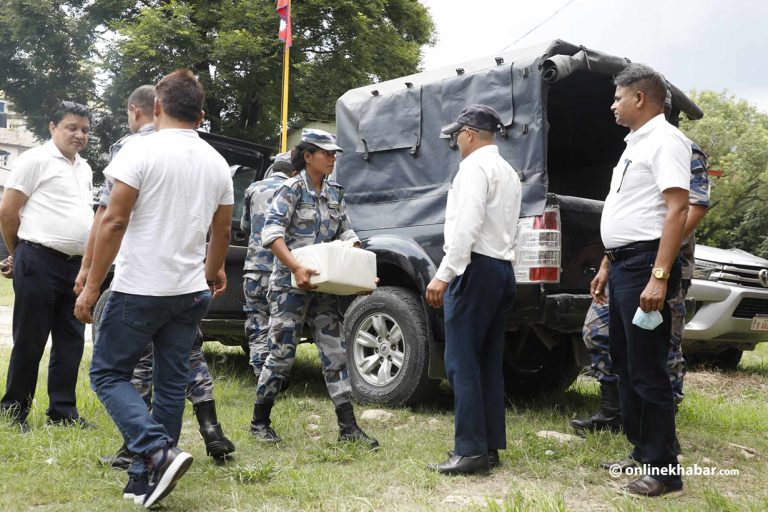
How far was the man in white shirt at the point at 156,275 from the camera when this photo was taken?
11.0ft

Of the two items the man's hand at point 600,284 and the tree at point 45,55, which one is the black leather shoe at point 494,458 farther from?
the tree at point 45,55

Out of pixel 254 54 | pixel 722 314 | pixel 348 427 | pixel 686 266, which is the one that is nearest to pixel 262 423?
pixel 348 427

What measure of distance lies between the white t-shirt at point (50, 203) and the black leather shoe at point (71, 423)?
1.02 metres

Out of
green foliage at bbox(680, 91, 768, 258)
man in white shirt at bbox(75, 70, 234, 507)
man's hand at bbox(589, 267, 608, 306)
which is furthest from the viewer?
green foliage at bbox(680, 91, 768, 258)

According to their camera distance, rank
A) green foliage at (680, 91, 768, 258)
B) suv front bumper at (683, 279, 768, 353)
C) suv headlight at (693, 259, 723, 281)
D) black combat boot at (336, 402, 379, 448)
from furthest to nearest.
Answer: green foliage at (680, 91, 768, 258) < suv headlight at (693, 259, 723, 281) < suv front bumper at (683, 279, 768, 353) < black combat boot at (336, 402, 379, 448)

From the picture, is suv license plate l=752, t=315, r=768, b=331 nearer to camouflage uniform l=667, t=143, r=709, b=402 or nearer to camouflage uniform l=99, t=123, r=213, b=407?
camouflage uniform l=667, t=143, r=709, b=402

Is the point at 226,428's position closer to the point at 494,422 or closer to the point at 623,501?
the point at 494,422

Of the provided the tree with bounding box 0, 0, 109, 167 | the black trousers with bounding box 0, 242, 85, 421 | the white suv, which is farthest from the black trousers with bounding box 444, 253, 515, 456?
the tree with bounding box 0, 0, 109, 167

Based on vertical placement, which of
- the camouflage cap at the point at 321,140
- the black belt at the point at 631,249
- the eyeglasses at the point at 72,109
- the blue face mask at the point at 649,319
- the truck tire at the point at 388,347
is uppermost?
the eyeglasses at the point at 72,109

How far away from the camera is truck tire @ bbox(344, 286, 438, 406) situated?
18.0 feet

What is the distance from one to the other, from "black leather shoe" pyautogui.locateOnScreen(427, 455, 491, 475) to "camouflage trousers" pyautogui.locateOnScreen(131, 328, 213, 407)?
133 cm

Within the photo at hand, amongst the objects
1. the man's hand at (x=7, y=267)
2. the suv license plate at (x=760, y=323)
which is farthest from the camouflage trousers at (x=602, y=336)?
the man's hand at (x=7, y=267)

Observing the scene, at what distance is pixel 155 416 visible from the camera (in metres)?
3.66

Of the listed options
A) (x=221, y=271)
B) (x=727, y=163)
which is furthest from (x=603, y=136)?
(x=727, y=163)
